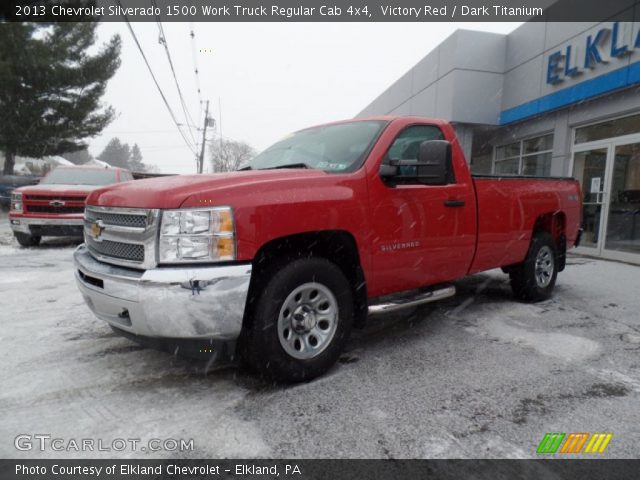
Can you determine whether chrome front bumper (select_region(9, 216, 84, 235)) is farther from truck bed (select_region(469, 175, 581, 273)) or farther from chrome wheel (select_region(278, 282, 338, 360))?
truck bed (select_region(469, 175, 581, 273))

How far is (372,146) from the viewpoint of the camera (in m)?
3.26

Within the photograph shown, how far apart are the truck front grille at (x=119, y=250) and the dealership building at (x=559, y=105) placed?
30.6 feet

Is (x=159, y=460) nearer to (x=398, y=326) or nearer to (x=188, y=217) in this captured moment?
(x=188, y=217)

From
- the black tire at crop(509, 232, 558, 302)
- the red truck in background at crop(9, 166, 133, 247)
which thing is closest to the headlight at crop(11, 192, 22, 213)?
the red truck in background at crop(9, 166, 133, 247)

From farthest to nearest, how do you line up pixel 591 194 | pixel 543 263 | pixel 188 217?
pixel 591 194 → pixel 543 263 → pixel 188 217

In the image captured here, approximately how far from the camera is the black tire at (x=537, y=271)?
4.81 meters

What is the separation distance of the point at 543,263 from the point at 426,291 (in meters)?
2.22

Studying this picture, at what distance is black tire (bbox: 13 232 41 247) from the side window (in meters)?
8.14

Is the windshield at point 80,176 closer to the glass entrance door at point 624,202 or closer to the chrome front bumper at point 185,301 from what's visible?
the chrome front bumper at point 185,301

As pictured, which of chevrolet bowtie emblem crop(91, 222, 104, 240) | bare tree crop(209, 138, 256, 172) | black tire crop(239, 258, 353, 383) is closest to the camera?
black tire crop(239, 258, 353, 383)

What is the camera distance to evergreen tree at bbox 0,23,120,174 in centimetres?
1952

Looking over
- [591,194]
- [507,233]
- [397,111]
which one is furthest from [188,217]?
[397,111]

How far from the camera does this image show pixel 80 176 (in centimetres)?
920

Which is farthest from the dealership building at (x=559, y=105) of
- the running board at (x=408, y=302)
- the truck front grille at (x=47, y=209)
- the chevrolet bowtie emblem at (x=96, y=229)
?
the truck front grille at (x=47, y=209)
